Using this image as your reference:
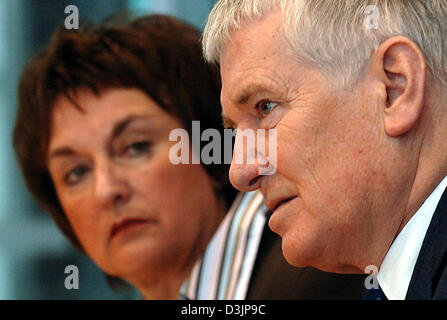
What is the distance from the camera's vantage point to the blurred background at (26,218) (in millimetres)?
2201

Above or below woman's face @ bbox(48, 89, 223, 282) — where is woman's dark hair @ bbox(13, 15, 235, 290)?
above

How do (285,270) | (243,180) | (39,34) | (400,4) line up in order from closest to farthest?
1. (400,4)
2. (243,180)
3. (285,270)
4. (39,34)

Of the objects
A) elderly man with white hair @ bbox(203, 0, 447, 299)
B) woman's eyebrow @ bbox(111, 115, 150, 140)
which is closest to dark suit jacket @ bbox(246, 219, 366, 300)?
elderly man with white hair @ bbox(203, 0, 447, 299)

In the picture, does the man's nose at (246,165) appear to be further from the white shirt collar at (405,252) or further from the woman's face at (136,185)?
the woman's face at (136,185)

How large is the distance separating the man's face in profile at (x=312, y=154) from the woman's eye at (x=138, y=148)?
0.71m

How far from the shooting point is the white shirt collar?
1.11m

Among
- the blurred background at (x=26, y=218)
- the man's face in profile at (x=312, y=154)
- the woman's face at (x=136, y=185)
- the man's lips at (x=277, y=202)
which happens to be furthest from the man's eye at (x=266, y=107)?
the blurred background at (x=26, y=218)

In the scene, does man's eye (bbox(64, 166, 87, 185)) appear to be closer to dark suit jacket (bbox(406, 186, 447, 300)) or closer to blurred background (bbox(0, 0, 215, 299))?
blurred background (bbox(0, 0, 215, 299))

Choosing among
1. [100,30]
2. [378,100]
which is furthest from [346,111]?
[100,30]

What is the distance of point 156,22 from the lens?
2.03 metres

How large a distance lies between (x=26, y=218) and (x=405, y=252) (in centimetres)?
149

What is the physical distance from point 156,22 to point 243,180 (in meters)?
0.91

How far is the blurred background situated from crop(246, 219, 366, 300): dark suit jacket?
652 millimetres

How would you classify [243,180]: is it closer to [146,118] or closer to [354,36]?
[354,36]
